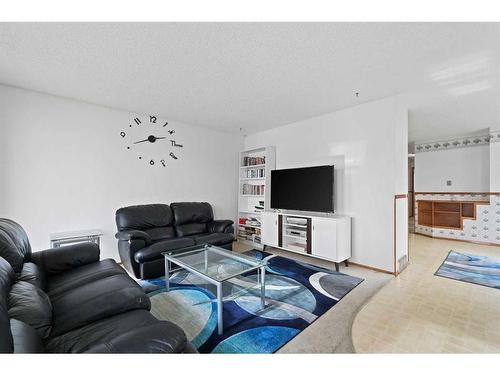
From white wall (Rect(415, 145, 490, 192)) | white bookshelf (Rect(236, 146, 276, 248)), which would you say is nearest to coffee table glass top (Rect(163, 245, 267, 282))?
white bookshelf (Rect(236, 146, 276, 248))

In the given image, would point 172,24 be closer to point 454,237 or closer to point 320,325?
point 320,325

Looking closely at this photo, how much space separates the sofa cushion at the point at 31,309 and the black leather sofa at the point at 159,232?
1.50 metres

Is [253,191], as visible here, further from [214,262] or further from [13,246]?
[13,246]

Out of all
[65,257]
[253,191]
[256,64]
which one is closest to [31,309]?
[65,257]

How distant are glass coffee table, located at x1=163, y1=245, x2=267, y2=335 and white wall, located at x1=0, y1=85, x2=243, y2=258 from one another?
1553 millimetres

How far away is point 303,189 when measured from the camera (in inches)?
147

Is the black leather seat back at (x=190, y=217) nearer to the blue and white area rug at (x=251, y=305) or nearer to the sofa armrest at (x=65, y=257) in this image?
the blue and white area rug at (x=251, y=305)

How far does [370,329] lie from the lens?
1.82 meters

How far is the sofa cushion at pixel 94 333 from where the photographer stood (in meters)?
1.08

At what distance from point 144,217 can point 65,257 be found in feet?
4.28

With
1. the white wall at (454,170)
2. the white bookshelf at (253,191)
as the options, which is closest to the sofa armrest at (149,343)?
the white bookshelf at (253,191)

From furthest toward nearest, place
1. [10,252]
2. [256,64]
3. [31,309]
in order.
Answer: [256,64], [10,252], [31,309]
